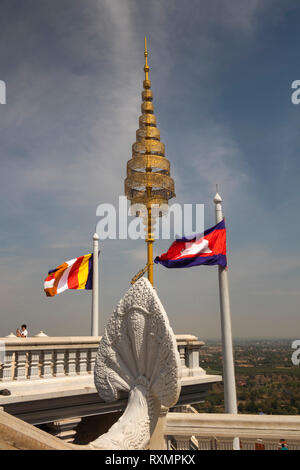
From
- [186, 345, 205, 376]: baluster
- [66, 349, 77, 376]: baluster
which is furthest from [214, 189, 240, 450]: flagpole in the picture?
[66, 349, 77, 376]: baluster

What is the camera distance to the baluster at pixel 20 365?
Result: 21.2 ft

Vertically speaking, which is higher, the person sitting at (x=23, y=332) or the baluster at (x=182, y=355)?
the person sitting at (x=23, y=332)

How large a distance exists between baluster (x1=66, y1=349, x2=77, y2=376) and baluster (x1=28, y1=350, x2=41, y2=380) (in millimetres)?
648

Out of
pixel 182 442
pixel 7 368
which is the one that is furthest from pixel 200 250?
pixel 182 442

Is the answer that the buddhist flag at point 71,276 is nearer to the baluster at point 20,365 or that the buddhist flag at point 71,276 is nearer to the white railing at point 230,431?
the baluster at point 20,365

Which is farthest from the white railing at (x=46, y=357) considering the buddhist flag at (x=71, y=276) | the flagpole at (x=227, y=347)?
the buddhist flag at (x=71, y=276)

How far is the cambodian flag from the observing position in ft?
31.8

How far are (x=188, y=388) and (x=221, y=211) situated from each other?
4.72 m

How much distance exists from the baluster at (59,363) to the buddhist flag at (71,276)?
209 inches

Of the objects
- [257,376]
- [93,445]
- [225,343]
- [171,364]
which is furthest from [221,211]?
[257,376]

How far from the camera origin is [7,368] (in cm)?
638

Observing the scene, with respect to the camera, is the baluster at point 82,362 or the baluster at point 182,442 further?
the baluster at point 82,362

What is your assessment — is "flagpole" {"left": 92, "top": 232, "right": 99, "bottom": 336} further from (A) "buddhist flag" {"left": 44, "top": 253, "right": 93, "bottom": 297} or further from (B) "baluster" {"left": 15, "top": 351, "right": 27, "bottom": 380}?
(B) "baluster" {"left": 15, "top": 351, "right": 27, "bottom": 380}

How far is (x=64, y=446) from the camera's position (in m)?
2.06
